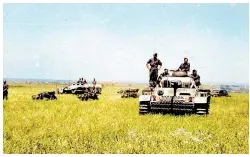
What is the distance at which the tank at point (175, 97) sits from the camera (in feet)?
53.8

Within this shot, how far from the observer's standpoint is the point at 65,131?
15.3 metres

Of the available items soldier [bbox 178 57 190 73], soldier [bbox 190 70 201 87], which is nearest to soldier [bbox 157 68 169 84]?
soldier [bbox 178 57 190 73]

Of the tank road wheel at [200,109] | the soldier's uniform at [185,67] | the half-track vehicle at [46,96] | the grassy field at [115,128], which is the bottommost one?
the grassy field at [115,128]

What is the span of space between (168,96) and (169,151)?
10.5 ft

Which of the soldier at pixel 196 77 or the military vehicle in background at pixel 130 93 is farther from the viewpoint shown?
the military vehicle in background at pixel 130 93

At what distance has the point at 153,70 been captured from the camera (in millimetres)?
17188

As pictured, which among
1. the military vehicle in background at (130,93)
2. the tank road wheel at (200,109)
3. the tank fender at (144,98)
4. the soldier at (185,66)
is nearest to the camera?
the tank road wheel at (200,109)

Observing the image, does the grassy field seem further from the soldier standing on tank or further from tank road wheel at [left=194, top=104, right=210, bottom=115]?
the soldier standing on tank

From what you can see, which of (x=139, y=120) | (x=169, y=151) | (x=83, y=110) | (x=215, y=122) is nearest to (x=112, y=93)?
(x=83, y=110)

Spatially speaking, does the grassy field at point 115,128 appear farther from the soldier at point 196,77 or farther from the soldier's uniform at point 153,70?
the soldier at point 196,77

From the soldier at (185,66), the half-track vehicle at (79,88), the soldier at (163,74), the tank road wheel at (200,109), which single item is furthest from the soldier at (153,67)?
the half-track vehicle at (79,88)

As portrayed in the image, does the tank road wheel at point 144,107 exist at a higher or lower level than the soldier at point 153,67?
lower

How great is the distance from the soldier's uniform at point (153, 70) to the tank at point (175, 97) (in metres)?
0.24

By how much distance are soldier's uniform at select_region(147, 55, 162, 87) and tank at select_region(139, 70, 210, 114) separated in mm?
235
